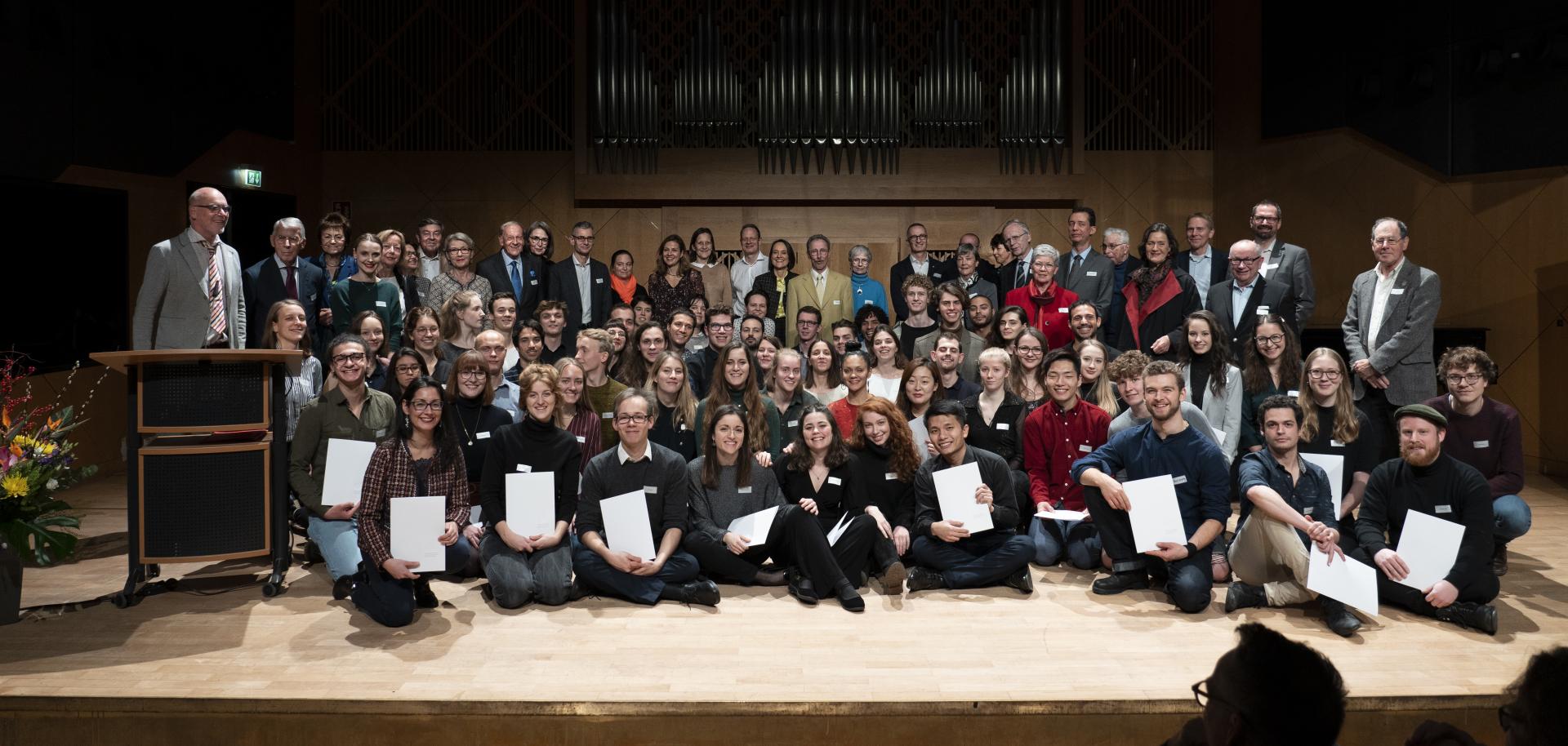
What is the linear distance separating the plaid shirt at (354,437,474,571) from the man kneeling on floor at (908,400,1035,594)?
1.76m

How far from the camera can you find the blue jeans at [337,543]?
431 cm

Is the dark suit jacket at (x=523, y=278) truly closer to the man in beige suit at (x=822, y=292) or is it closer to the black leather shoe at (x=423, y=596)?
the man in beige suit at (x=822, y=292)

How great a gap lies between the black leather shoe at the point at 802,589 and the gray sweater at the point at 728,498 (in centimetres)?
29

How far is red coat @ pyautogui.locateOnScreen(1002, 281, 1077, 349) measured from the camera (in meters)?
6.04

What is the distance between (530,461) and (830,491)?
1190mm

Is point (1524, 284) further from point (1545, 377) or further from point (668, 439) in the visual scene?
point (668, 439)

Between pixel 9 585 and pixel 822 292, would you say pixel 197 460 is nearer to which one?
pixel 9 585

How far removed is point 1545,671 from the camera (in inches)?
60.9

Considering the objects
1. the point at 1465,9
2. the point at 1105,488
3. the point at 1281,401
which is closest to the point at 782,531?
the point at 1105,488

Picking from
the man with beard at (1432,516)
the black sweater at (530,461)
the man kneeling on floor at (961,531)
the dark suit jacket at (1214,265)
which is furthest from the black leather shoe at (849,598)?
the dark suit jacket at (1214,265)

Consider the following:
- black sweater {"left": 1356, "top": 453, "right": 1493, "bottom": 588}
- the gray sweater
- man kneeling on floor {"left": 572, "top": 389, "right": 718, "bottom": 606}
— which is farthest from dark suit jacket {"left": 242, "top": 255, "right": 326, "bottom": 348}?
black sweater {"left": 1356, "top": 453, "right": 1493, "bottom": 588}

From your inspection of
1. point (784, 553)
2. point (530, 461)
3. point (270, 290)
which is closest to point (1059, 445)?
point (784, 553)

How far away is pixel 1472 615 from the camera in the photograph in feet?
12.4

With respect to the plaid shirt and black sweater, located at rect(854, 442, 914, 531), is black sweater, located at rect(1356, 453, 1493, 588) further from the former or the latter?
the plaid shirt
